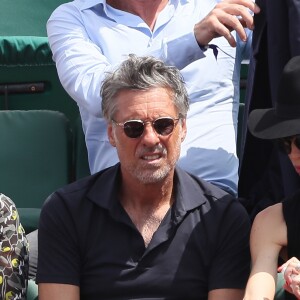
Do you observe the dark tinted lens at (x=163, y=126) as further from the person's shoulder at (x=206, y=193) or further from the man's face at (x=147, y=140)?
the person's shoulder at (x=206, y=193)

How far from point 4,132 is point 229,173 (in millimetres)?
1002

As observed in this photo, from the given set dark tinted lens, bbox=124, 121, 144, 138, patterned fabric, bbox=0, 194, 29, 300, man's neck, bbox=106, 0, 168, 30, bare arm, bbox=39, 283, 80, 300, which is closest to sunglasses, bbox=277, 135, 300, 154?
dark tinted lens, bbox=124, 121, 144, 138

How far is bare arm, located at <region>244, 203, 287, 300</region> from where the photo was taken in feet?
8.57

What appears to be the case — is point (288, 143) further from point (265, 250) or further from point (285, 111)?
point (265, 250)

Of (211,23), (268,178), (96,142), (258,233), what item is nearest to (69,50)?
(96,142)

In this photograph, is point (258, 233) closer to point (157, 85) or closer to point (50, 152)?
point (157, 85)

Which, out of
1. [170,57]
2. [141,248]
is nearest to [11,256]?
[141,248]

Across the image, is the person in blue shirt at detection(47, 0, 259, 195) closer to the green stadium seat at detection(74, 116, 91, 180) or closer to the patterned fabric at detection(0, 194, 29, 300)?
the green stadium seat at detection(74, 116, 91, 180)

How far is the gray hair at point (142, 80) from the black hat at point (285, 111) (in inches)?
10.4

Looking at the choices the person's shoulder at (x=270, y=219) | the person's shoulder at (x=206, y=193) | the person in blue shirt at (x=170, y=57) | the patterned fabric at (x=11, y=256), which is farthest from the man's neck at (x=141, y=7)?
the person's shoulder at (x=270, y=219)

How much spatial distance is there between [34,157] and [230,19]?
3.77 feet

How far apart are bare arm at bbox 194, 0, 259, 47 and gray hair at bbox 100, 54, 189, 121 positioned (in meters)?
0.26

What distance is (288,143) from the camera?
8.92 feet

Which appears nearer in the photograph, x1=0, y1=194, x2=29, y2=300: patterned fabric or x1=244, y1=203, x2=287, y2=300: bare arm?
x1=244, y1=203, x2=287, y2=300: bare arm
